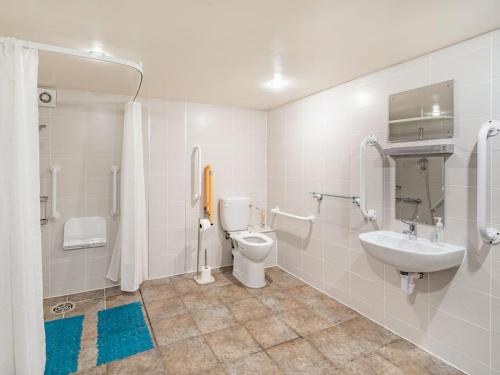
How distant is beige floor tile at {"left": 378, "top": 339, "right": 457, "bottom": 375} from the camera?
72.9 inches

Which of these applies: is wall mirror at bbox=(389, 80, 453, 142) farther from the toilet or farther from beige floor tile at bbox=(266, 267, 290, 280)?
beige floor tile at bbox=(266, 267, 290, 280)

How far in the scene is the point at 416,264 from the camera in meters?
1.75

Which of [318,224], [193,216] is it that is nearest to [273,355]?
[318,224]

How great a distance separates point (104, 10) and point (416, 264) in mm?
2303

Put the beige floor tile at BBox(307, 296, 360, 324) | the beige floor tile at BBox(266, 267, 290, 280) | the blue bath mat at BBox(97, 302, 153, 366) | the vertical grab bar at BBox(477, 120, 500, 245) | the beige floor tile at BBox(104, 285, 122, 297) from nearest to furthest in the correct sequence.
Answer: the vertical grab bar at BBox(477, 120, 500, 245) < the blue bath mat at BBox(97, 302, 153, 366) < the beige floor tile at BBox(307, 296, 360, 324) < the beige floor tile at BBox(104, 285, 122, 297) < the beige floor tile at BBox(266, 267, 290, 280)

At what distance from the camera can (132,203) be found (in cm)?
282

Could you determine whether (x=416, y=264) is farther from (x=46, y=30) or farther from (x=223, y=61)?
(x=46, y=30)

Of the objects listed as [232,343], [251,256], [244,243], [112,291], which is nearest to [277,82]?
[244,243]

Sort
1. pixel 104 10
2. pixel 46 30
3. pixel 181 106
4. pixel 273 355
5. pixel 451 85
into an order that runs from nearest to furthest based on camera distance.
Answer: pixel 104 10
pixel 46 30
pixel 451 85
pixel 273 355
pixel 181 106

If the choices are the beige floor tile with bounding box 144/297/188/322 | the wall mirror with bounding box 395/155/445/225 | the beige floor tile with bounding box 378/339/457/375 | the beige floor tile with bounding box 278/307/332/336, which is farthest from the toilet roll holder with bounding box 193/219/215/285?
the wall mirror with bounding box 395/155/445/225

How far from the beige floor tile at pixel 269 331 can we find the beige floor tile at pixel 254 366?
15 centimetres

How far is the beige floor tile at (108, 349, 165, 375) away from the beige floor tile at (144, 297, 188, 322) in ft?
1.58

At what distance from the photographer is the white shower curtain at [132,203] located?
2.79 m

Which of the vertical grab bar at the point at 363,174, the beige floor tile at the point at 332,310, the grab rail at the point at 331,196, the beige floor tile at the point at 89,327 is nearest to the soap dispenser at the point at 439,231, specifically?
the vertical grab bar at the point at 363,174
